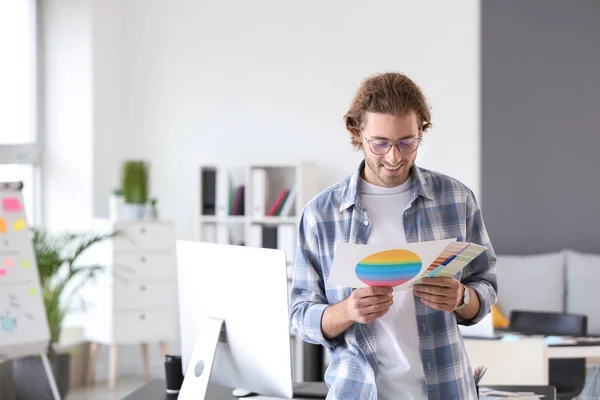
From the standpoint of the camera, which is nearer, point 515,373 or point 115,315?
point 515,373

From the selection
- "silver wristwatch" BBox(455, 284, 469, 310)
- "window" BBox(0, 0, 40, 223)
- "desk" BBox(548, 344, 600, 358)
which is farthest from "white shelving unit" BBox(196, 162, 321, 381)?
"silver wristwatch" BBox(455, 284, 469, 310)

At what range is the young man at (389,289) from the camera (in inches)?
81.7

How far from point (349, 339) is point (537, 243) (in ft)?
15.1

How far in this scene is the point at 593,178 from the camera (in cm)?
636

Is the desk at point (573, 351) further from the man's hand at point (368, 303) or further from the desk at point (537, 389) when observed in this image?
the man's hand at point (368, 303)

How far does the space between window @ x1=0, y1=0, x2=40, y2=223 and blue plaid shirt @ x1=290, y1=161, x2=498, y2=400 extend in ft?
15.4

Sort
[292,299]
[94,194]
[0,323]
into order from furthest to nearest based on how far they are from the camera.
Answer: [94,194]
[0,323]
[292,299]

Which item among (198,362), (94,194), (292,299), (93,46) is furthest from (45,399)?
(292,299)

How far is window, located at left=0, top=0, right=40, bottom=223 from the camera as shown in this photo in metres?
6.51

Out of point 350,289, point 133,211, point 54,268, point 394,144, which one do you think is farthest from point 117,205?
point 394,144

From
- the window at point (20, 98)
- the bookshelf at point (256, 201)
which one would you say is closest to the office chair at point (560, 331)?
the bookshelf at point (256, 201)

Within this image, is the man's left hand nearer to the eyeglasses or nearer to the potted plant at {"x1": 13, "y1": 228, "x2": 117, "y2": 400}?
the eyeglasses

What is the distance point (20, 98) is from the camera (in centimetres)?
667

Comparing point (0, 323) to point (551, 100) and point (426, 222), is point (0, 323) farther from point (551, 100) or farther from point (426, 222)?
point (551, 100)
